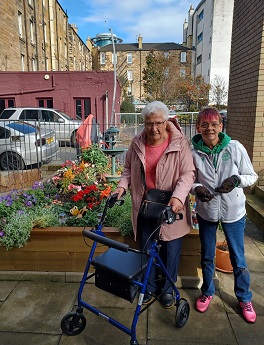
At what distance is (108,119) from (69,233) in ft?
51.5

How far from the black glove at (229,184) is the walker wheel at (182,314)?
1.02 metres

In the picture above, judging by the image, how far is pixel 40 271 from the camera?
3.20 m

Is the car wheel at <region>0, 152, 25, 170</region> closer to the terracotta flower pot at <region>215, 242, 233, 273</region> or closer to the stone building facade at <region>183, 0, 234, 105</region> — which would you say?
the terracotta flower pot at <region>215, 242, 233, 273</region>

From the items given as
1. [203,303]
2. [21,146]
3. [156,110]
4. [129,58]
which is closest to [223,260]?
[203,303]

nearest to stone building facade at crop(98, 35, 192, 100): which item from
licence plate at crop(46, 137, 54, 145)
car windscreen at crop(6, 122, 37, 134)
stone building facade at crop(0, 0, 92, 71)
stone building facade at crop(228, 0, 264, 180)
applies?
stone building facade at crop(0, 0, 92, 71)

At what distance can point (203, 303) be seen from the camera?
2.71m

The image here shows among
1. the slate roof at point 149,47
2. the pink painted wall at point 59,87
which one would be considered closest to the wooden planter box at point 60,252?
the pink painted wall at point 59,87

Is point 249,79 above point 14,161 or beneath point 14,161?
above

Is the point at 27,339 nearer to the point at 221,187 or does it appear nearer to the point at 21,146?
the point at 221,187

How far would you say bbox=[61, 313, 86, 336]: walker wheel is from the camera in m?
2.29

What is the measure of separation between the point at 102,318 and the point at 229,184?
1571 mm

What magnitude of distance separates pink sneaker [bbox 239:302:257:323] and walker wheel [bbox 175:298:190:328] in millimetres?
522

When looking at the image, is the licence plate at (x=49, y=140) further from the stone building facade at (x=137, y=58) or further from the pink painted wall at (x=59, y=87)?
the stone building facade at (x=137, y=58)

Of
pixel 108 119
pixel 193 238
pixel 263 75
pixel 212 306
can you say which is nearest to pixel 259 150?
pixel 263 75
